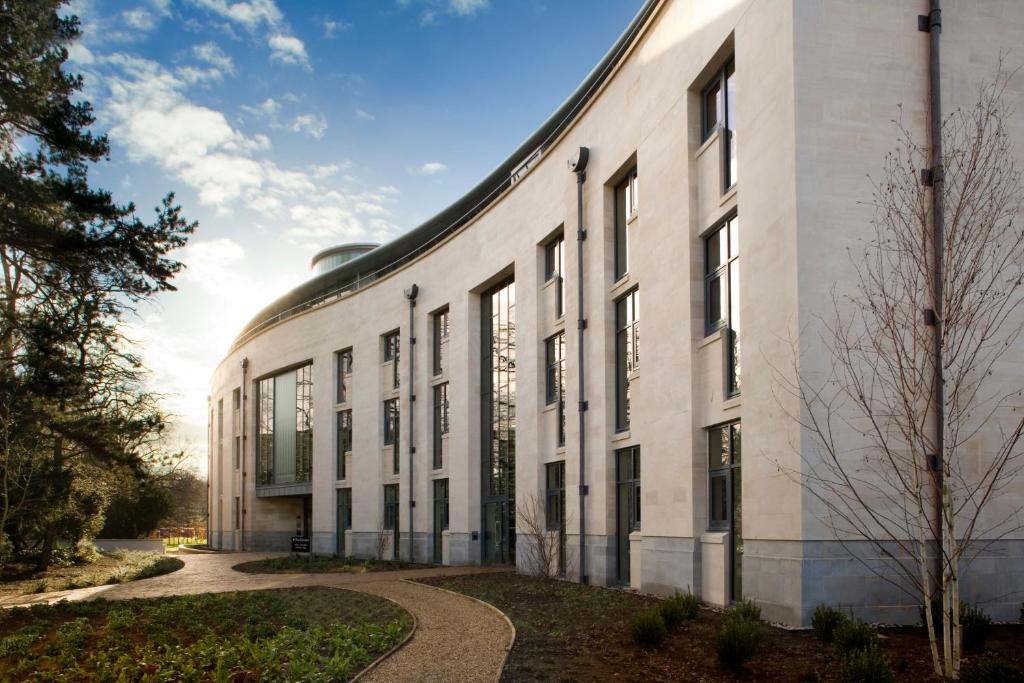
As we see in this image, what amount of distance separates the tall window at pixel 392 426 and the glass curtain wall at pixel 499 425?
24.1ft

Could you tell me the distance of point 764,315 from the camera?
14.7 m

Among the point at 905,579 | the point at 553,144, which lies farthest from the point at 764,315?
the point at 553,144

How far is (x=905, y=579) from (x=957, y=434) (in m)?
2.30

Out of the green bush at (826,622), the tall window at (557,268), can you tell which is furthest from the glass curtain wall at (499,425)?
the green bush at (826,622)

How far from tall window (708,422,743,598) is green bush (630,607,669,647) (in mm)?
3936

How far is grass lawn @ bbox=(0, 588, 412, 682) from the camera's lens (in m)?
11.9

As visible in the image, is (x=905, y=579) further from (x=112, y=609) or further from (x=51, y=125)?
(x=51, y=125)

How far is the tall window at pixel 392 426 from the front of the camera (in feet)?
124

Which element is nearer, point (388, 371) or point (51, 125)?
point (51, 125)

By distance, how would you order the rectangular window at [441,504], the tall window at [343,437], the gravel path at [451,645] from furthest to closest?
the tall window at [343,437]
the rectangular window at [441,504]
the gravel path at [451,645]

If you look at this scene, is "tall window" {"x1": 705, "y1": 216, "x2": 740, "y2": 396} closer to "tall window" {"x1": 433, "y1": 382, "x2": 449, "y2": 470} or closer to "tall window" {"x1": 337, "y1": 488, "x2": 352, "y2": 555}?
"tall window" {"x1": 433, "y1": 382, "x2": 449, "y2": 470}

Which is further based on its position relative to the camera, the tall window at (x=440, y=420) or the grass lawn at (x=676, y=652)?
the tall window at (x=440, y=420)

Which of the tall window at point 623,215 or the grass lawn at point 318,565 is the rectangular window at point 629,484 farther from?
the grass lawn at point 318,565

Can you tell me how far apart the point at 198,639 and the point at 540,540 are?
1099cm
